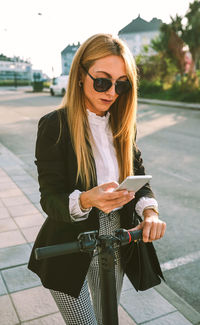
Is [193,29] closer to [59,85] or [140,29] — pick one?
[59,85]

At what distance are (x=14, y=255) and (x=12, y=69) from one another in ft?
381

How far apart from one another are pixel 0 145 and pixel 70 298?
28.4 feet

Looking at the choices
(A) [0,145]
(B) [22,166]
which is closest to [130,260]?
(B) [22,166]

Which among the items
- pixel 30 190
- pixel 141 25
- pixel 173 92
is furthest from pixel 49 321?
pixel 141 25

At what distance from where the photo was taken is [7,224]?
170 inches

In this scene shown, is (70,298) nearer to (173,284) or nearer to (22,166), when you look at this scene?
(173,284)

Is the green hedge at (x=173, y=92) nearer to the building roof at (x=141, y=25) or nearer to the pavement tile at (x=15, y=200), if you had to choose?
the pavement tile at (x=15, y=200)

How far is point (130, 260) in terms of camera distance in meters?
1.72

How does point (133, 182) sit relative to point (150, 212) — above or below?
above

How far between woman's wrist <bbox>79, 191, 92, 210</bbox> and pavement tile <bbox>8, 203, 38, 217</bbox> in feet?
11.3

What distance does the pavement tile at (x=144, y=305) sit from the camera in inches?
105

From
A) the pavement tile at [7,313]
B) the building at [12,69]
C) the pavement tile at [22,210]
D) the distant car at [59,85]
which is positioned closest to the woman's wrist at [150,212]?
the pavement tile at [7,313]

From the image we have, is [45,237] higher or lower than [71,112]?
lower

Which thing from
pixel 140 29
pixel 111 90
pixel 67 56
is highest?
pixel 140 29
